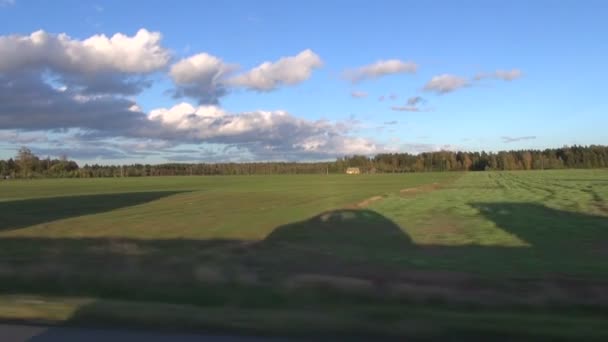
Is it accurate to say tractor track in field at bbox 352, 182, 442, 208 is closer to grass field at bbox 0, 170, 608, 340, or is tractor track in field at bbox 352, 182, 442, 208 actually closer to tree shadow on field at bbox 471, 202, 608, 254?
tree shadow on field at bbox 471, 202, 608, 254

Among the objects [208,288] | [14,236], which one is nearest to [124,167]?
[14,236]

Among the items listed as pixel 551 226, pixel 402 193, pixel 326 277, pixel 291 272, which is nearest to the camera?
pixel 326 277

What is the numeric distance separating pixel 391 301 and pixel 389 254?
21.6ft

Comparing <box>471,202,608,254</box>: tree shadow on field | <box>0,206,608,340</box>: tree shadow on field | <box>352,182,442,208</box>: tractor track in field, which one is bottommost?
<box>352,182,442,208</box>: tractor track in field

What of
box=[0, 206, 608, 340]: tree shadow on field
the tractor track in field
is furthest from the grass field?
the tractor track in field

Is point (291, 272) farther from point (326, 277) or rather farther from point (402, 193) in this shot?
point (402, 193)

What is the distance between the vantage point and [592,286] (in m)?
9.06

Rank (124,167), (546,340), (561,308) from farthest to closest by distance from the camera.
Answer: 1. (124,167)
2. (561,308)
3. (546,340)

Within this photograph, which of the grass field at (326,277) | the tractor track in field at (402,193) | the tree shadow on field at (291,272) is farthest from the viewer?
the tractor track in field at (402,193)

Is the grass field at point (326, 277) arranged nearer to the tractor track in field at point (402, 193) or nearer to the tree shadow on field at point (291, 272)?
the tree shadow on field at point (291, 272)

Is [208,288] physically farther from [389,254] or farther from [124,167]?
[124,167]

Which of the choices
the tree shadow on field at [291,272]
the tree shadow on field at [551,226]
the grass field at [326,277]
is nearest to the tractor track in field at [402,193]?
the tree shadow on field at [551,226]

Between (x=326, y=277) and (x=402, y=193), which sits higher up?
(x=326, y=277)

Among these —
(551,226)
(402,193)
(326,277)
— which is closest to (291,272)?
(326,277)
